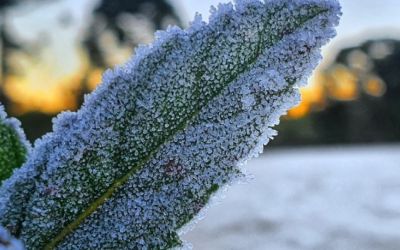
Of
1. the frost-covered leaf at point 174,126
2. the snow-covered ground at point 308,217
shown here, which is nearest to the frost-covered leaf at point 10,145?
the frost-covered leaf at point 174,126

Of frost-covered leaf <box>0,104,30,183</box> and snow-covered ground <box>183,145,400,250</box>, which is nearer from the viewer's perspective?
frost-covered leaf <box>0,104,30,183</box>

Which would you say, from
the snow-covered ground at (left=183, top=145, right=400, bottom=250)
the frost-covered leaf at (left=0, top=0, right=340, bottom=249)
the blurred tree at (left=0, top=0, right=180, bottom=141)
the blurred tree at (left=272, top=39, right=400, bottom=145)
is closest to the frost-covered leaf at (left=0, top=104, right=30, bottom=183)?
the frost-covered leaf at (left=0, top=0, right=340, bottom=249)

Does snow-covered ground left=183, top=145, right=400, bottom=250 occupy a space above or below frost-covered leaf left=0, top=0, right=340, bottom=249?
above

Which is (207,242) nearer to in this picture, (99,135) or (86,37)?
(99,135)

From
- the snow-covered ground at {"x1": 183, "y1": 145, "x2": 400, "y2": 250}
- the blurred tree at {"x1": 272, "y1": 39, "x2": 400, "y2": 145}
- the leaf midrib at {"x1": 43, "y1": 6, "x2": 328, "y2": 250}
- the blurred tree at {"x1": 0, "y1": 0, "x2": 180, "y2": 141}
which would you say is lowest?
the leaf midrib at {"x1": 43, "y1": 6, "x2": 328, "y2": 250}

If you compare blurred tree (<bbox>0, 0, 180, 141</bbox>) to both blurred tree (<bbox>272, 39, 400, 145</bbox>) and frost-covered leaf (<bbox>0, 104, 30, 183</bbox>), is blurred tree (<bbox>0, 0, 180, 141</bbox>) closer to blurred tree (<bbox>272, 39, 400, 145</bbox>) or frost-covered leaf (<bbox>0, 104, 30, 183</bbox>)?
blurred tree (<bbox>272, 39, 400, 145</bbox>)

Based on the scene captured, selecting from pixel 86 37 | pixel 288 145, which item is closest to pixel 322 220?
pixel 86 37

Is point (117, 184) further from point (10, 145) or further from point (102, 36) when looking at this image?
point (102, 36)

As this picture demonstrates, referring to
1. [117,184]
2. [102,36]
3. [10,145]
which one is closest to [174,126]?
[117,184]
